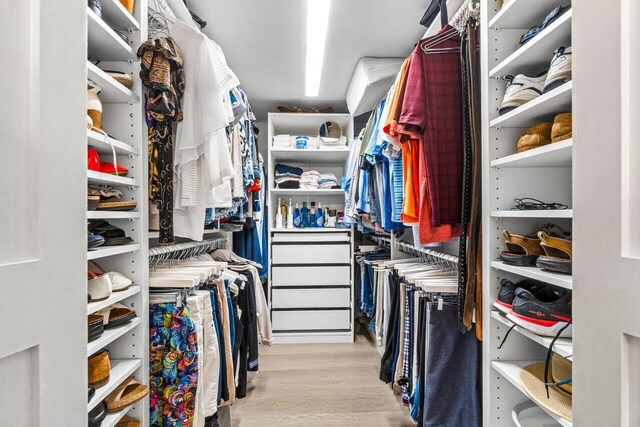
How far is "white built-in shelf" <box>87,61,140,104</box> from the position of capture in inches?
38.8

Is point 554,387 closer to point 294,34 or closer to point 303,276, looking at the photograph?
point 294,34

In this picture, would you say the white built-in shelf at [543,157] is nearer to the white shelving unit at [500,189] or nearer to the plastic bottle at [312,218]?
the white shelving unit at [500,189]

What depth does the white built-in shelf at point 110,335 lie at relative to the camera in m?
0.95

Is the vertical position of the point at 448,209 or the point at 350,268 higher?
the point at 448,209

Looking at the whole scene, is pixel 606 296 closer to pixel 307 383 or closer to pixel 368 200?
pixel 368 200

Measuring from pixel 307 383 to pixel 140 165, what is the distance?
1.80 metres

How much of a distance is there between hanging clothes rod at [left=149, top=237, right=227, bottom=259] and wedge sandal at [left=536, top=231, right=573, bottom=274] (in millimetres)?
1359

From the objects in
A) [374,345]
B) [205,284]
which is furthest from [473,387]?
[374,345]

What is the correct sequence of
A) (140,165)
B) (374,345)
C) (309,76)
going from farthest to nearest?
1. (374,345)
2. (309,76)
3. (140,165)

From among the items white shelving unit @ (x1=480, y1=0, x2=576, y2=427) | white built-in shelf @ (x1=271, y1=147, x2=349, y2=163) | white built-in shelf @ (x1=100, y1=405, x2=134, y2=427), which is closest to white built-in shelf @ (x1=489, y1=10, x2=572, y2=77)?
white shelving unit @ (x1=480, y1=0, x2=576, y2=427)

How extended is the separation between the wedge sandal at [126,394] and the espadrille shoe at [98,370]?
8 centimetres

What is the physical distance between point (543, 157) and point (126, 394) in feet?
4.74

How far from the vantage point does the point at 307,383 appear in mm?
2365

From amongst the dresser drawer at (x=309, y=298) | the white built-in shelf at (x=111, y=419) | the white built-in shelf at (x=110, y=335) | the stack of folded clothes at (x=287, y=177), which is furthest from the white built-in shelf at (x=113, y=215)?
the stack of folded clothes at (x=287, y=177)
